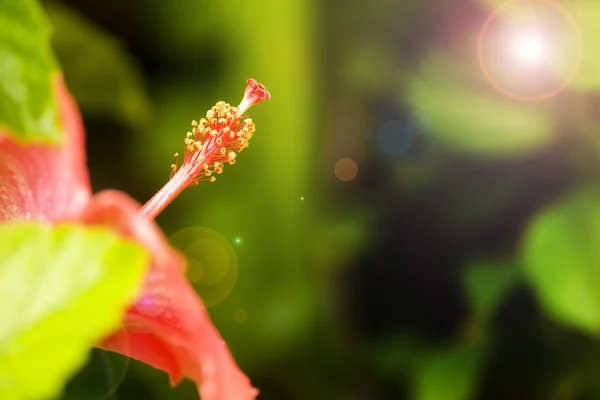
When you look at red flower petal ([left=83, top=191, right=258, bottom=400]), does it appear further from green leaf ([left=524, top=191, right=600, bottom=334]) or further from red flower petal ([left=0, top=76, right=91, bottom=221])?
green leaf ([left=524, top=191, right=600, bottom=334])

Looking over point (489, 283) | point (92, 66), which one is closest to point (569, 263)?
point (489, 283)

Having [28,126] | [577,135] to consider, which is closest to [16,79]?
[28,126]

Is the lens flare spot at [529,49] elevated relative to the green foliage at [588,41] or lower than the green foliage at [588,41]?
elevated

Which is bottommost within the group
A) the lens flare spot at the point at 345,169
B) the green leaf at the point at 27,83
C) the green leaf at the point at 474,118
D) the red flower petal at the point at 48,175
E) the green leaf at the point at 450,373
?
the green leaf at the point at 27,83

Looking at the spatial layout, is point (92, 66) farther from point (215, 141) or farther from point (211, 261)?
point (215, 141)

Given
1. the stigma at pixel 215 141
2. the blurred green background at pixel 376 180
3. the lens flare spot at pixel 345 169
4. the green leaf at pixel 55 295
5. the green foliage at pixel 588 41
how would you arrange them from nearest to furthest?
the green leaf at pixel 55 295, the stigma at pixel 215 141, the green foliage at pixel 588 41, the blurred green background at pixel 376 180, the lens flare spot at pixel 345 169

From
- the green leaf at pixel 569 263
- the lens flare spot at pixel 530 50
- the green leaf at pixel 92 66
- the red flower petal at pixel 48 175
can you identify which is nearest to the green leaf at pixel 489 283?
the green leaf at pixel 569 263

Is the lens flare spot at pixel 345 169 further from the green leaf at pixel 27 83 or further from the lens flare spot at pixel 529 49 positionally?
the green leaf at pixel 27 83
